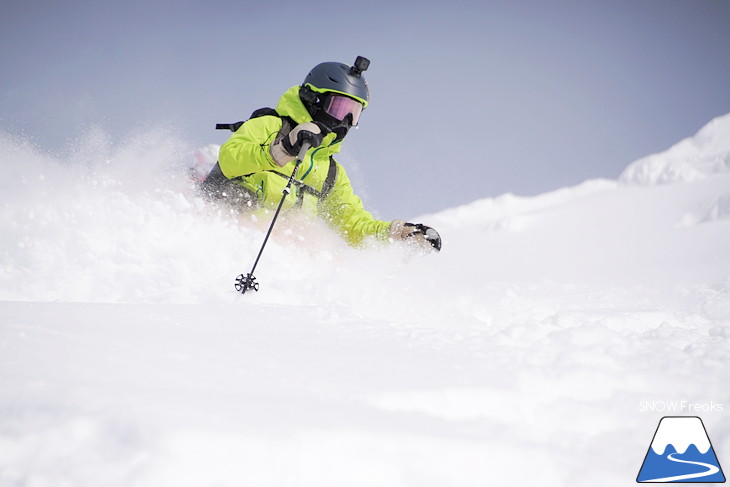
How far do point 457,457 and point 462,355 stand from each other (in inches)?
23.7

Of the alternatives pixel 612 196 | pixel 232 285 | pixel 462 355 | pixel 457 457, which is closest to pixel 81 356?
pixel 457 457

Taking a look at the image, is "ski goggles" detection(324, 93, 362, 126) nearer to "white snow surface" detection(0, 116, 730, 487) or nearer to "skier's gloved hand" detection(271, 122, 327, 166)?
"skier's gloved hand" detection(271, 122, 327, 166)

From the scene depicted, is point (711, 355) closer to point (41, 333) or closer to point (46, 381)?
point (46, 381)

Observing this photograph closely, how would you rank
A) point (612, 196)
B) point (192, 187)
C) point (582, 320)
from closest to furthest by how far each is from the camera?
point (582, 320) → point (192, 187) → point (612, 196)

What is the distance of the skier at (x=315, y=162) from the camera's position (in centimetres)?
423

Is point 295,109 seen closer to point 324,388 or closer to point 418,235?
point 418,235

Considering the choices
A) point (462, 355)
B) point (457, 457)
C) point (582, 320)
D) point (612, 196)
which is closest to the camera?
point (457, 457)

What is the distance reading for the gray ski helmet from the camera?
4.64 m

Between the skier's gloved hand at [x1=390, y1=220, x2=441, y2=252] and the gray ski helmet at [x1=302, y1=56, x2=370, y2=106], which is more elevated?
the gray ski helmet at [x1=302, y1=56, x2=370, y2=106]

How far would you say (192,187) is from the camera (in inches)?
192

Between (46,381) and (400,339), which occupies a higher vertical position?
(400,339)

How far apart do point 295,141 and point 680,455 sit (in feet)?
10.0
